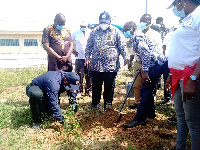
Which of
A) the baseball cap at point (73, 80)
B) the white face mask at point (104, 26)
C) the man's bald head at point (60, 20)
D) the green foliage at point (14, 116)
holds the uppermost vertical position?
the man's bald head at point (60, 20)

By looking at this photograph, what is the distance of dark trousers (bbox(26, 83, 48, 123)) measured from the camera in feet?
11.5

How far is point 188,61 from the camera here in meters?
2.12

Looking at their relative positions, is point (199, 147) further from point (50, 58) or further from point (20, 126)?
point (50, 58)

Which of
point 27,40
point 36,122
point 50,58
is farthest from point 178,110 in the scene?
point 27,40

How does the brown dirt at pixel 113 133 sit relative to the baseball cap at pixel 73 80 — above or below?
below

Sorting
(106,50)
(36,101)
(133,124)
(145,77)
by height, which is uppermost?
(106,50)

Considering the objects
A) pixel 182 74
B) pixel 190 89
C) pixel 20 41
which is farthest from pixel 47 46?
pixel 20 41

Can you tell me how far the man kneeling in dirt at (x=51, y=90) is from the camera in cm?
350

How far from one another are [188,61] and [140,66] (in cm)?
216

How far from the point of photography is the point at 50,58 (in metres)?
4.63

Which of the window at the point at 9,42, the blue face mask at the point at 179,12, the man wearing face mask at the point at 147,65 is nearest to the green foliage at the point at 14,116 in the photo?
the man wearing face mask at the point at 147,65

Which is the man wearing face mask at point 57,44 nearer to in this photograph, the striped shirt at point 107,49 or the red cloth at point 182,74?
the striped shirt at point 107,49

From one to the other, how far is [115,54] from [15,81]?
4738mm

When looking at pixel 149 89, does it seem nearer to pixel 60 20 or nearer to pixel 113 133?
pixel 113 133
